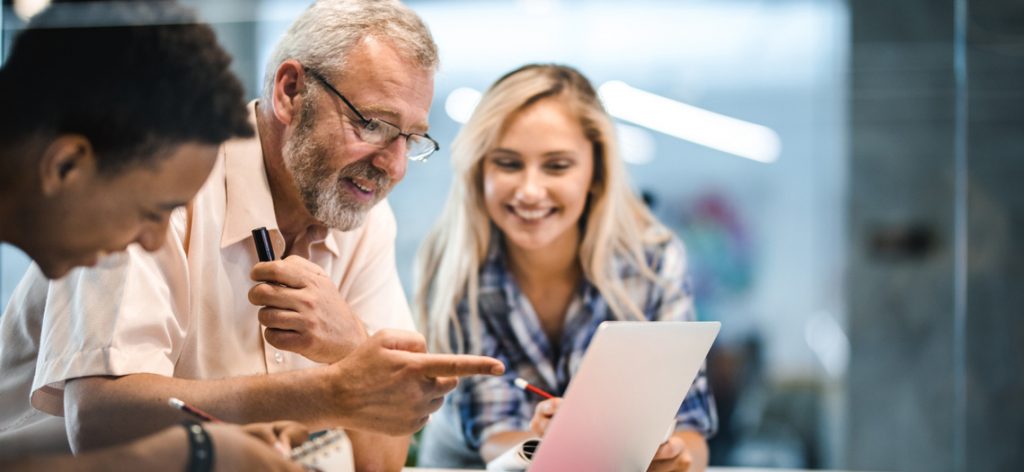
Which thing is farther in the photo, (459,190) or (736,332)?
(736,332)

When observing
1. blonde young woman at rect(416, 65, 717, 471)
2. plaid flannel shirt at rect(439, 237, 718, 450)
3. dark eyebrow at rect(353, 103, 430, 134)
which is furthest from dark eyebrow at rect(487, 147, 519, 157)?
dark eyebrow at rect(353, 103, 430, 134)

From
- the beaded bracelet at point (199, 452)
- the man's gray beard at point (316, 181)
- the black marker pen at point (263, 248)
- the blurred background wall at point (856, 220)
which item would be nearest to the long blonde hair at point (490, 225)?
the man's gray beard at point (316, 181)

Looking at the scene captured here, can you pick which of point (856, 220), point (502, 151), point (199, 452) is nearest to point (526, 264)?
point (502, 151)

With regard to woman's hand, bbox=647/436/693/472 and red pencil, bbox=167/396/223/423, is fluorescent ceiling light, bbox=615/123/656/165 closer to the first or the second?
woman's hand, bbox=647/436/693/472

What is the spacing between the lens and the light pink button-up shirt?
1170 mm

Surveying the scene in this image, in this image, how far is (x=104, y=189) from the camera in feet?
3.28

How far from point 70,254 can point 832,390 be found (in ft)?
9.64

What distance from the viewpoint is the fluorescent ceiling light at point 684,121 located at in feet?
5.77

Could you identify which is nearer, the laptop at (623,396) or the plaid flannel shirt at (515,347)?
the laptop at (623,396)

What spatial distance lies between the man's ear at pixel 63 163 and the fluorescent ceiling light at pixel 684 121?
36.3 inches

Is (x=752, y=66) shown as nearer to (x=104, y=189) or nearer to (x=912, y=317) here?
(x=912, y=317)

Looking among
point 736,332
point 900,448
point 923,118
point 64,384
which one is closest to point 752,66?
point 736,332

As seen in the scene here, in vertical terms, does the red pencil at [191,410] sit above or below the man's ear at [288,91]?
below

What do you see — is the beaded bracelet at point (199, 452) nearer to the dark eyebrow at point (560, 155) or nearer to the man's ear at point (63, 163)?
the man's ear at point (63, 163)
